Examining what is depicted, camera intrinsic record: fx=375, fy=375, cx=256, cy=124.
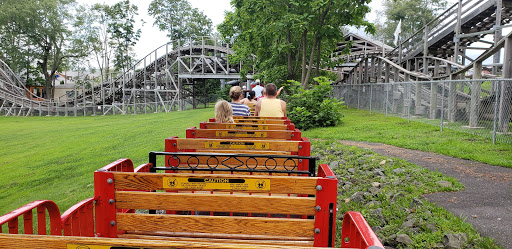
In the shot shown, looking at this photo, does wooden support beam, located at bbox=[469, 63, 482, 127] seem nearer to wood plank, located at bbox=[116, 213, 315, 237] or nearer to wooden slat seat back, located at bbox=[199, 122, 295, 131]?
wooden slat seat back, located at bbox=[199, 122, 295, 131]

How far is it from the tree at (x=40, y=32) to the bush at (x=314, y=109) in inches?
1754

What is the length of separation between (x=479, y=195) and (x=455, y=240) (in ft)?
5.56

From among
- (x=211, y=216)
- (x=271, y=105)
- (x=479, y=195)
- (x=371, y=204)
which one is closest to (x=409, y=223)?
(x=371, y=204)

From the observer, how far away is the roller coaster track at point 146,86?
123 feet

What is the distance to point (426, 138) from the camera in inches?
363

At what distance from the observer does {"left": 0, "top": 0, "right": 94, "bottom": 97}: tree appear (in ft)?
148

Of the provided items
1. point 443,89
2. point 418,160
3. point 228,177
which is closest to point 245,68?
point 443,89

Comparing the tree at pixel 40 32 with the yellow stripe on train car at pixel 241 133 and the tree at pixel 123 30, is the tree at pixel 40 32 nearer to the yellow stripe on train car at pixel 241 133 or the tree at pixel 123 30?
the tree at pixel 123 30

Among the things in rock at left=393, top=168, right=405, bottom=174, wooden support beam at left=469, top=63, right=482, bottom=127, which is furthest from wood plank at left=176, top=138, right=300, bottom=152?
wooden support beam at left=469, top=63, right=482, bottom=127

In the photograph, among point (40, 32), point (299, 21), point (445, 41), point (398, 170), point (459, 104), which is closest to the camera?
A: point (398, 170)

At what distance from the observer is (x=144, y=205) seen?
2627 mm

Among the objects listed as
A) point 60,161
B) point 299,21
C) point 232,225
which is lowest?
point 60,161

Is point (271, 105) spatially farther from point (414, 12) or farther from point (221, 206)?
point (414, 12)

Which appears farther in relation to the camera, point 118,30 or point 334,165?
point 118,30
